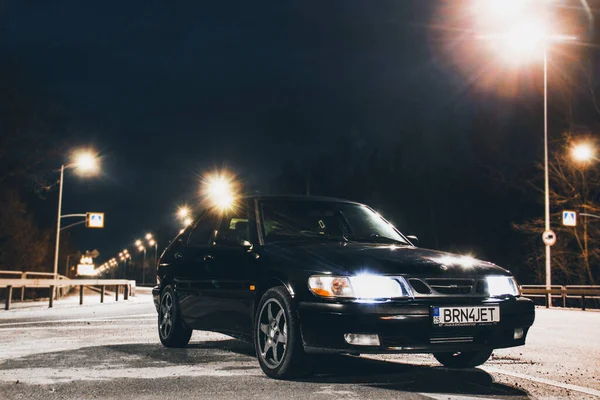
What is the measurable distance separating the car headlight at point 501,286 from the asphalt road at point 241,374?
743 mm

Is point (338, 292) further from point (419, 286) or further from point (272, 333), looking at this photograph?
point (272, 333)

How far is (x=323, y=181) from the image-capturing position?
77188 mm

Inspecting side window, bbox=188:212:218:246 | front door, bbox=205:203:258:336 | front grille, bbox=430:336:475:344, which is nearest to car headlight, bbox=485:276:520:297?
front grille, bbox=430:336:475:344

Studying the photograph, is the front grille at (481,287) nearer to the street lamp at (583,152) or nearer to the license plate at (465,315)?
the license plate at (465,315)

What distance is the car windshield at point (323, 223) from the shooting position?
7211 millimetres

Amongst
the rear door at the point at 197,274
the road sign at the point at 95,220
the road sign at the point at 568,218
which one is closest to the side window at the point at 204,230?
the rear door at the point at 197,274

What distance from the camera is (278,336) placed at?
6301 millimetres

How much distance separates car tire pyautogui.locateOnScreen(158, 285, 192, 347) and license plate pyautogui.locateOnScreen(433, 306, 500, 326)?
3569 mm

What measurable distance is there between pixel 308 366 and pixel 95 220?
141 ft

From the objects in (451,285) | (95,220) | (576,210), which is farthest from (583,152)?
(95,220)

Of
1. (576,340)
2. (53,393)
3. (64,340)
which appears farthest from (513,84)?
(53,393)

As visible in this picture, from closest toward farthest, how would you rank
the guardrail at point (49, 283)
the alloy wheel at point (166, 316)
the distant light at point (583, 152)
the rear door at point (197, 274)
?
the rear door at point (197, 274)
the alloy wheel at point (166, 316)
the guardrail at point (49, 283)
the distant light at point (583, 152)

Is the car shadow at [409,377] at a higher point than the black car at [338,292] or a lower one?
lower

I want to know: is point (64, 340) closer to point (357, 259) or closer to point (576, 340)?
point (357, 259)
